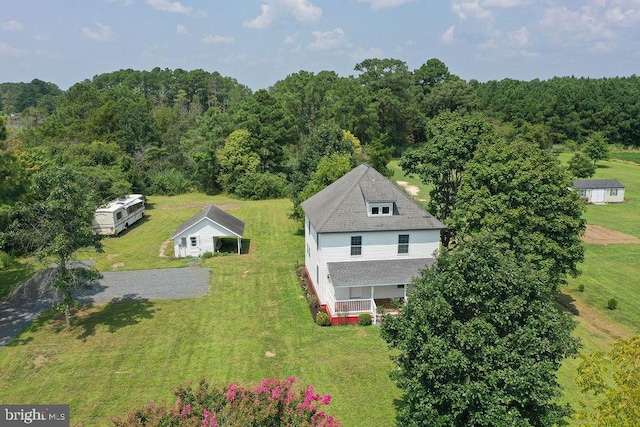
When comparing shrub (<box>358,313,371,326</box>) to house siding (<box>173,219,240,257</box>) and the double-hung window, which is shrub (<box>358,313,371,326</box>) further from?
house siding (<box>173,219,240,257</box>)

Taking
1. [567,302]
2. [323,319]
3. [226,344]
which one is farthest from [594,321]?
[226,344]

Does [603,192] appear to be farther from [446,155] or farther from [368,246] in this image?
[368,246]

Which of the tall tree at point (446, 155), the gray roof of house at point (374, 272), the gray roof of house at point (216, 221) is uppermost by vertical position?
the tall tree at point (446, 155)

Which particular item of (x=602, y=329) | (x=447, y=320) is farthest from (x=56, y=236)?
(x=602, y=329)

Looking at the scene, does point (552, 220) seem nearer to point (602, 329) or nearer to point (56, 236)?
point (602, 329)

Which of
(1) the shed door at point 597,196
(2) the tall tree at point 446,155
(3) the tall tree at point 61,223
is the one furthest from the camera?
(1) the shed door at point 597,196

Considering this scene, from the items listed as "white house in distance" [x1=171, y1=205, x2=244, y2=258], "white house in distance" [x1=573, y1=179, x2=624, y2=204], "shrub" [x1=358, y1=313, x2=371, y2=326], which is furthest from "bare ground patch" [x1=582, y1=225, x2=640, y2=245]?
"white house in distance" [x1=171, y1=205, x2=244, y2=258]

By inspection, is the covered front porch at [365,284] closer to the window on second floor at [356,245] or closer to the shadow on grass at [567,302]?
the window on second floor at [356,245]

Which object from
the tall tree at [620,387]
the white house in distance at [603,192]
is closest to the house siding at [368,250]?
the tall tree at [620,387]
